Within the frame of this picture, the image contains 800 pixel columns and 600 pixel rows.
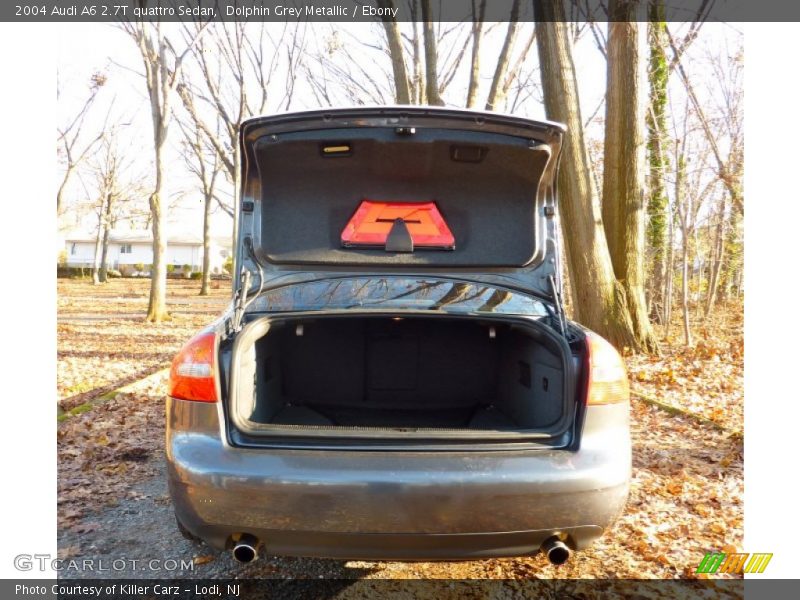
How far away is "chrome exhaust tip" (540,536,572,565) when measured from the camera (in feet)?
6.14

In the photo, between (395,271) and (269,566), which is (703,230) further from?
(269,566)

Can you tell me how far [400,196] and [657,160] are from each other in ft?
28.3

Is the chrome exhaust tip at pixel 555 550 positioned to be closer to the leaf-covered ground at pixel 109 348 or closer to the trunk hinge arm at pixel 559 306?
the trunk hinge arm at pixel 559 306

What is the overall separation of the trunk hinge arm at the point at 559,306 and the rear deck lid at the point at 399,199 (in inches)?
1.6

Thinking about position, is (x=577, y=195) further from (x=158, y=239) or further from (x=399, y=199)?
(x=158, y=239)

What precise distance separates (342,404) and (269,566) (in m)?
1.02

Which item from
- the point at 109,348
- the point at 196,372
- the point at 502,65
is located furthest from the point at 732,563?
the point at 502,65

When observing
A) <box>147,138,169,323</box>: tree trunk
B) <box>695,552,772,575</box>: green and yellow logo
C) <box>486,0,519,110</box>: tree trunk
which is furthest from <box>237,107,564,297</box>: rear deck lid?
<box>147,138,169,323</box>: tree trunk

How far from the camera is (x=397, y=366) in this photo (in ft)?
11.0

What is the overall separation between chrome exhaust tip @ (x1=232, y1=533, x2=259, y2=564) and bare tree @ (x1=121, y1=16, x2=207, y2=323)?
38.4 feet

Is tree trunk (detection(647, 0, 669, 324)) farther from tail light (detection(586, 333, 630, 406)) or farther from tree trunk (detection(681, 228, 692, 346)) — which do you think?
tail light (detection(586, 333, 630, 406))

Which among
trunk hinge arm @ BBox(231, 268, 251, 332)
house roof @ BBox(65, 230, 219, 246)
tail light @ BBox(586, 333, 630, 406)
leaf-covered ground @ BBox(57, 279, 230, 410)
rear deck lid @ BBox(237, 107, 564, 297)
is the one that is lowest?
leaf-covered ground @ BBox(57, 279, 230, 410)

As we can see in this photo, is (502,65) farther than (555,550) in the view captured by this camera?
Yes

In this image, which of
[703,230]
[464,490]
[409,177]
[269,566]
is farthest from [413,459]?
[703,230]
